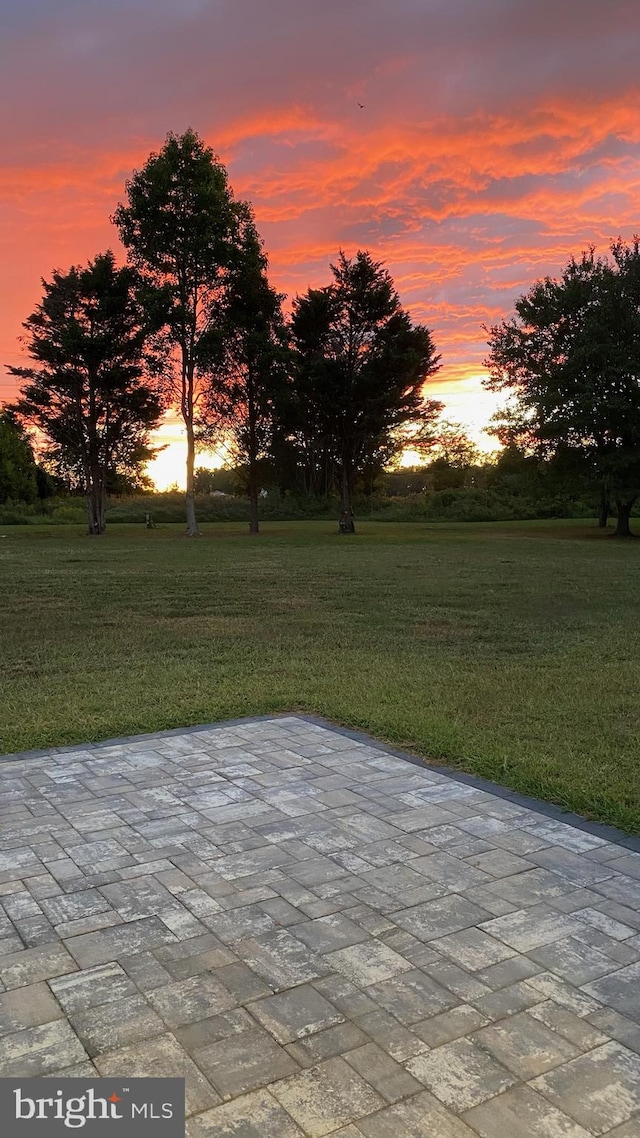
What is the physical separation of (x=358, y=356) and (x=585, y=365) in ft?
26.4

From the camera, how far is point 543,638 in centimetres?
773

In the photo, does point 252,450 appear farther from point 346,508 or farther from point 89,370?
point 89,370

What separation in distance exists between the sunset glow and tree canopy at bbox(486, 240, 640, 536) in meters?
10.2

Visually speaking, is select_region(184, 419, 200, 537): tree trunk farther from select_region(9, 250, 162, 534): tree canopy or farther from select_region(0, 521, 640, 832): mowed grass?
select_region(0, 521, 640, 832): mowed grass

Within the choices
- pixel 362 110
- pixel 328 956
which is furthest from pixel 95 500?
pixel 328 956

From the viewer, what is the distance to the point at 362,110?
10891mm

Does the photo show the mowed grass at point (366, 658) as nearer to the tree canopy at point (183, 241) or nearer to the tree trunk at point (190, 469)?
the tree trunk at point (190, 469)

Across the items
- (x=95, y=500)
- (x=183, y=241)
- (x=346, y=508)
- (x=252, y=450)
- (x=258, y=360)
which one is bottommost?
(x=346, y=508)

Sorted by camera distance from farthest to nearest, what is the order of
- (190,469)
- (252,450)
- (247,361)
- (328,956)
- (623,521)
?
(252,450), (247,361), (623,521), (190,469), (328,956)

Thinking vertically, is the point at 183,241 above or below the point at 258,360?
above

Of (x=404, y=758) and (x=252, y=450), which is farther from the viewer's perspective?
(x=252, y=450)

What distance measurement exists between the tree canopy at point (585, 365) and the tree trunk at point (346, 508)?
21.1 ft

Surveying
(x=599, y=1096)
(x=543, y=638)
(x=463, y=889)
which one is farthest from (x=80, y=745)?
(x=543, y=638)

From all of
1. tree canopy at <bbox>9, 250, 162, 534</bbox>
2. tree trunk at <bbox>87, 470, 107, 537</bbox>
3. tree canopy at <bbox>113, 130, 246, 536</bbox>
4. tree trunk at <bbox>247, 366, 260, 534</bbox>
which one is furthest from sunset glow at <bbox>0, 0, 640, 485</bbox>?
tree trunk at <bbox>87, 470, 107, 537</bbox>
